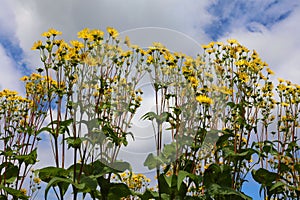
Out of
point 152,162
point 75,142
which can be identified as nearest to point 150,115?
point 152,162

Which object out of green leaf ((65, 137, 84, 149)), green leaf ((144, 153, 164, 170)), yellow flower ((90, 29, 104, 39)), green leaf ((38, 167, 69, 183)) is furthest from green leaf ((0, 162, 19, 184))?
yellow flower ((90, 29, 104, 39))

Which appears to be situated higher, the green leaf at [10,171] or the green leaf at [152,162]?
the green leaf at [152,162]

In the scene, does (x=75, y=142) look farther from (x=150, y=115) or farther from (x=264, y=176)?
(x=264, y=176)

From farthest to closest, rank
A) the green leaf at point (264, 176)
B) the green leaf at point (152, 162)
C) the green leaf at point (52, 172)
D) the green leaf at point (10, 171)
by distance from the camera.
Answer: the green leaf at point (10, 171) → the green leaf at point (264, 176) → the green leaf at point (152, 162) → the green leaf at point (52, 172)

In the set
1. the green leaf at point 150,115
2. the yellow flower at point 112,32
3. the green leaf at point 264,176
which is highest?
the yellow flower at point 112,32

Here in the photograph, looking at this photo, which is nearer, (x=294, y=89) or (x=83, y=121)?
(x=83, y=121)

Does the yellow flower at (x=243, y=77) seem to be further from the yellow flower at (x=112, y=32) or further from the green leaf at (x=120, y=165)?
the green leaf at (x=120, y=165)

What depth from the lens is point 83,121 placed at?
3.35 meters

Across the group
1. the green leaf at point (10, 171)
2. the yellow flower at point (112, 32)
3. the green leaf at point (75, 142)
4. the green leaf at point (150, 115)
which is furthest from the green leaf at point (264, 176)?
the green leaf at point (10, 171)

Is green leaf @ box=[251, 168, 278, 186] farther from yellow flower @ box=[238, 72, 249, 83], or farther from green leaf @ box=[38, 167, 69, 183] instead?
green leaf @ box=[38, 167, 69, 183]

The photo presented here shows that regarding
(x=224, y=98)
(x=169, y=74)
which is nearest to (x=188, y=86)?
(x=169, y=74)

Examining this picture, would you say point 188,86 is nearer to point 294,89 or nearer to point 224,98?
point 224,98

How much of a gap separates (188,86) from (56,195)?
181 centimetres

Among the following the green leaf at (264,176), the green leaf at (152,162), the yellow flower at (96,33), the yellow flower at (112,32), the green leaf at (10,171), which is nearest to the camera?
the green leaf at (152,162)
